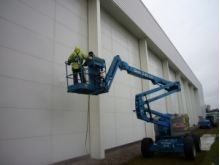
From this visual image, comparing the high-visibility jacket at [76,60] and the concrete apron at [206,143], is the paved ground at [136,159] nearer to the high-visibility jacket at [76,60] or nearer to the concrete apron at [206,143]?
the concrete apron at [206,143]

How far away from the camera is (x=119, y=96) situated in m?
11.5

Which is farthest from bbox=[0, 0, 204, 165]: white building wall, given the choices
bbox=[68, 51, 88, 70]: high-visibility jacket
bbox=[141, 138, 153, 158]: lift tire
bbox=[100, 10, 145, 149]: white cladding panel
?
bbox=[141, 138, 153, 158]: lift tire

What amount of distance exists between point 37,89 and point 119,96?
241 inches

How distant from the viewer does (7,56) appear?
5.58 metres

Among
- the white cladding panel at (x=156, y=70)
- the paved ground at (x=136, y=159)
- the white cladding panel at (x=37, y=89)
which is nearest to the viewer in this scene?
the white cladding panel at (x=37, y=89)

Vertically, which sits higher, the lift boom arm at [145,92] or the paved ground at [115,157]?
the lift boom arm at [145,92]

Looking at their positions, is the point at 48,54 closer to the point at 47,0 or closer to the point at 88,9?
the point at 47,0

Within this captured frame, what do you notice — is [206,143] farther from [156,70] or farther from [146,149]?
[156,70]

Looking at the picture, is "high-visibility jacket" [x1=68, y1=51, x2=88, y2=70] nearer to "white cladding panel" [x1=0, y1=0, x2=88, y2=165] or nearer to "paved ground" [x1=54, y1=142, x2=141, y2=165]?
"white cladding panel" [x1=0, y1=0, x2=88, y2=165]

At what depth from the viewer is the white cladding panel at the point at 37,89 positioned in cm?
542

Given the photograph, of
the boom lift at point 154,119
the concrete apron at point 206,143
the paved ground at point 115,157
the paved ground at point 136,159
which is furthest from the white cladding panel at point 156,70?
the paved ground at point 136,159

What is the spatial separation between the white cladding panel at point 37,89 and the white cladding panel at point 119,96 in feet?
7.18

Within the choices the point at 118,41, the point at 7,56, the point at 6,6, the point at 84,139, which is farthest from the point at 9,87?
the point at 118,41

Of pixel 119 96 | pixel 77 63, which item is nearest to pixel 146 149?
pixel 119 96
